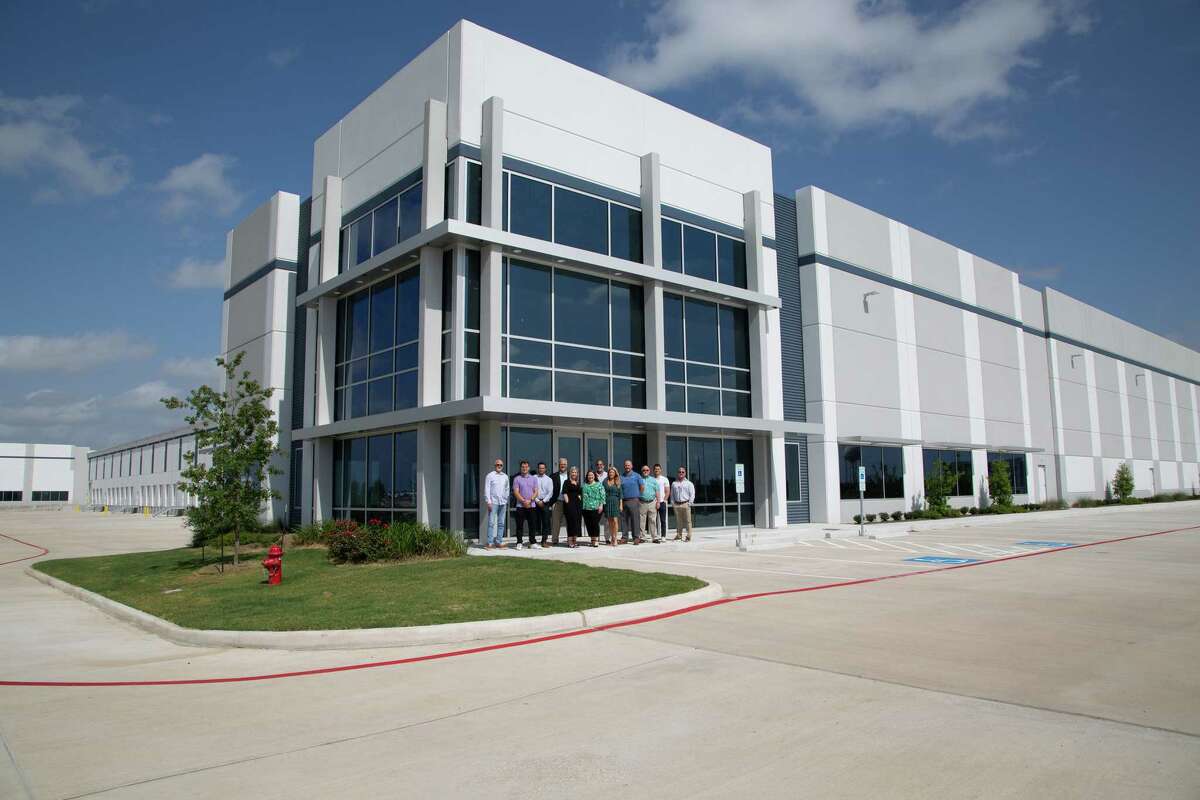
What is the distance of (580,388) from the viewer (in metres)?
21.2

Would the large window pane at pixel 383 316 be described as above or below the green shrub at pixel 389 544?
above

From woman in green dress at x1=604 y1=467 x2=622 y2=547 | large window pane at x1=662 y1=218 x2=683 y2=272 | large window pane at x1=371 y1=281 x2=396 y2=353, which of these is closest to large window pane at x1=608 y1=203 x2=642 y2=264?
large window pane at x1=662 y1=218 x2=683 y2=272

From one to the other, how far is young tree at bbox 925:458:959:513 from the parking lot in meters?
21.8

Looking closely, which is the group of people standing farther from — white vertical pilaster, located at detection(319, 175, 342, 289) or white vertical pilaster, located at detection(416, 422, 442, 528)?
white vertical pilaster, located at detection(319, 175, 342, 289)

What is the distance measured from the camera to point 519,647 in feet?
26.4

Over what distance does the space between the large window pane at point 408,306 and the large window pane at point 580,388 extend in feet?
13.3

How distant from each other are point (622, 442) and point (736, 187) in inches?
399

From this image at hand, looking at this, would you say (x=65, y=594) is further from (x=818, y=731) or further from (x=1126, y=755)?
(x=1126, y=755)

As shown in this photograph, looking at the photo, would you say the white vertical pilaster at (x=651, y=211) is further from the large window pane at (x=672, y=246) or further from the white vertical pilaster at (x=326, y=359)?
the white vertical pilaster at (x=326, y=359)

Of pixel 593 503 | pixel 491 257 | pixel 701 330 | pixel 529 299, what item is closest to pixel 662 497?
pixel 593 503

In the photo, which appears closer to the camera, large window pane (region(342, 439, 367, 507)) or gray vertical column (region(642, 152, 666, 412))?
gray vertical column (region(642, 152, 666, 412))

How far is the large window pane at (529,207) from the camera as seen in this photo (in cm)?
2075

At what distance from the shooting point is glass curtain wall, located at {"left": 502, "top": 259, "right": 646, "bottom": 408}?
20.1 meters

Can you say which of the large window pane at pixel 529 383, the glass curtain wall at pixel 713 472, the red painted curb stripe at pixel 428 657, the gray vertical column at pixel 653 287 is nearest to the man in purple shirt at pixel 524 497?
the large window pane at pixel 529 383
